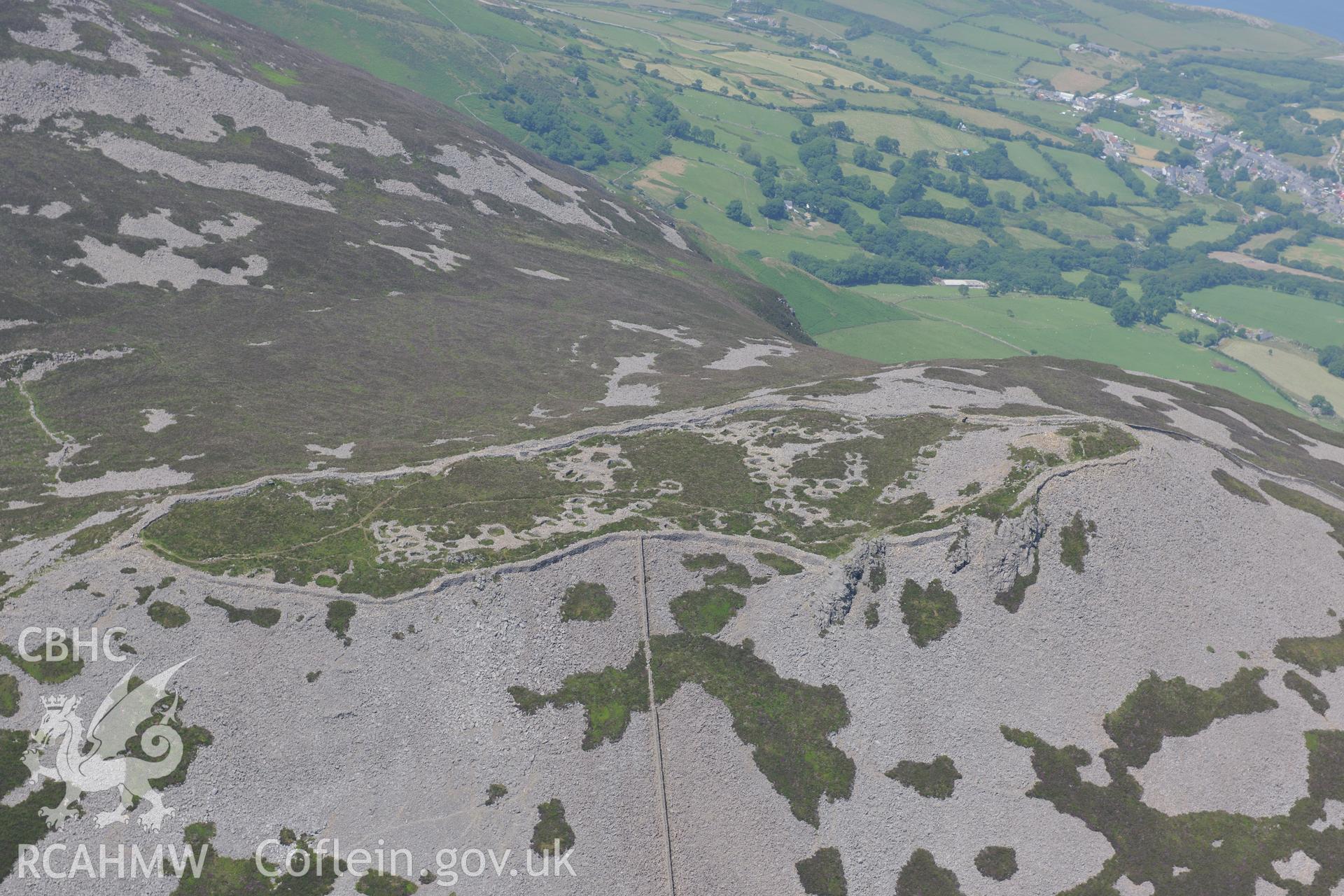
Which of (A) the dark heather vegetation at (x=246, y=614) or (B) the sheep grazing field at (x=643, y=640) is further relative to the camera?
(A) the dark heather vegetation at (x=246, y=614)

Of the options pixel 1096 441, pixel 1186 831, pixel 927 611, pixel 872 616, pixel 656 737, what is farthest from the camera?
pixel 1096 441

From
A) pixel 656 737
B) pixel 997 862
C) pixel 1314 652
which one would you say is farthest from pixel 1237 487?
pixel 656 737

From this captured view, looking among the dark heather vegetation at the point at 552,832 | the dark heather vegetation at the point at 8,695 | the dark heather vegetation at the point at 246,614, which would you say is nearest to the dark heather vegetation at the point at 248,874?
the dark heather vegetation at the point at 552,832

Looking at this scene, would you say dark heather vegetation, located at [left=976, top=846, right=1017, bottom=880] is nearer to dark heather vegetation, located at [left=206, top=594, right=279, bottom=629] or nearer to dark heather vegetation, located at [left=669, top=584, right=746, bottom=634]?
dark heather vegetation, located at [left=669, top=584, right=746, bottom=634]

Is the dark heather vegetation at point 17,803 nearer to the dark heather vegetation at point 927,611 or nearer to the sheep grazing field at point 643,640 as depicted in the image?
the sheep grazing field at point 643,640

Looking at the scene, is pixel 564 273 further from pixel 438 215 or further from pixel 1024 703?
pixel 1024 703

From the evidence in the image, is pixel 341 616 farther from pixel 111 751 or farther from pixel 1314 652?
pixel 1314 652

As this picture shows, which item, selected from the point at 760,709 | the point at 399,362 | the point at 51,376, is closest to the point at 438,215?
the point at 399,362
